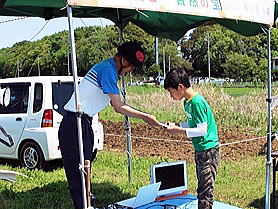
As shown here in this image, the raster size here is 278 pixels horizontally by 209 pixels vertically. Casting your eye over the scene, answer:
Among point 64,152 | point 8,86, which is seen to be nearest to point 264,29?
point 64,152

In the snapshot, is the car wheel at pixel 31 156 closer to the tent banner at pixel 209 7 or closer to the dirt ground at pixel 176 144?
the dirt ground at pixel 176 144

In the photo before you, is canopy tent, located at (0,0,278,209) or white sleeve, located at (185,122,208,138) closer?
canopy tent, located at (0,0,278,209)

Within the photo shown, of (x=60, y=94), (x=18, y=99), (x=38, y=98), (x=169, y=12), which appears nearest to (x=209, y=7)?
(x=169, y=12)

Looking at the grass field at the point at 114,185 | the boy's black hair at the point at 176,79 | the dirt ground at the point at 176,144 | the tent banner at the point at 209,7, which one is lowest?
the grass field at the point at 114,185

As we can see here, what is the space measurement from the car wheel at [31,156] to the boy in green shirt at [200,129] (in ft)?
11.9

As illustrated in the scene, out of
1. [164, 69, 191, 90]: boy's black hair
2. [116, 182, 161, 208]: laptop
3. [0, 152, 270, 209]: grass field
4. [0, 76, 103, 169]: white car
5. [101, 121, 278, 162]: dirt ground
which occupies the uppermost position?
[164, 69, 191, 90]: boy's black hair

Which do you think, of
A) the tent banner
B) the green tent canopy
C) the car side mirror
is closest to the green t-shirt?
the tent banner

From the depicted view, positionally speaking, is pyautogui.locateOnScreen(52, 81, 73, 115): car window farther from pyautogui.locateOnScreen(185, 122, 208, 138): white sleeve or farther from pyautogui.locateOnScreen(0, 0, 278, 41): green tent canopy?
pyautogui.locateOnScreen(185, 122, 208, 138): white sleeve

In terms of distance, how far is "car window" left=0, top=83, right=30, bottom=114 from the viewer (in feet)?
23.0

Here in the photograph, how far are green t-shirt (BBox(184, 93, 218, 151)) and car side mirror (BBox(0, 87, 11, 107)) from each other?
14.0ft

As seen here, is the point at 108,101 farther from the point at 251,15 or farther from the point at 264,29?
the point at 264,29

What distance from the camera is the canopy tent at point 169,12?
3.14 meters

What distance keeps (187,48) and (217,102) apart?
49.5m

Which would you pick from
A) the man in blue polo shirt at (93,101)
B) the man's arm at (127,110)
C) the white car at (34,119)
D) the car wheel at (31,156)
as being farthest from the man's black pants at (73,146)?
the car wheel at (31,156)
